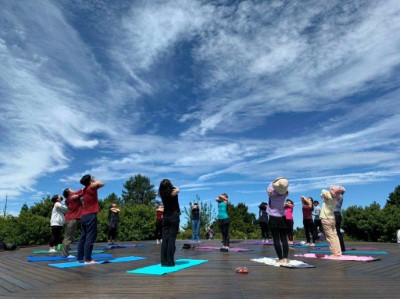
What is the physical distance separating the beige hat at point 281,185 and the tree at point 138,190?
6607 centimetres

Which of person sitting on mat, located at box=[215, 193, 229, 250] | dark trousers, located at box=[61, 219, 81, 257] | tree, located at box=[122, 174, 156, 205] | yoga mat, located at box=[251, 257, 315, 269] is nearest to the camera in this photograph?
yoga mat, located at box=[251, 257, 315, 269]

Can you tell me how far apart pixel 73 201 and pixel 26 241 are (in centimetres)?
802

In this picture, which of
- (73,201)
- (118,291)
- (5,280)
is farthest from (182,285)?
(73,201)

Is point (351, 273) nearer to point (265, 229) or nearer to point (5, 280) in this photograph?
point (5, 280)

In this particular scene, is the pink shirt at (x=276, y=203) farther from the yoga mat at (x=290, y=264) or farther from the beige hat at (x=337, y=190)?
the beige hat at (x=337, y=190)

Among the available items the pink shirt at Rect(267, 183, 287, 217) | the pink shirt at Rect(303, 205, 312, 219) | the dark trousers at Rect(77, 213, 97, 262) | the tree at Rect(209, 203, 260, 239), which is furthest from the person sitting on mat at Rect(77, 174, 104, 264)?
the tree at Rect(209, 203, 260, 239)

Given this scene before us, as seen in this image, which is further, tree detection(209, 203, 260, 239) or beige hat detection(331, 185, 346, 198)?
tree detection(209, 203, 260, 239)

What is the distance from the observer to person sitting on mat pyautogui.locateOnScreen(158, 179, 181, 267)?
6.61m

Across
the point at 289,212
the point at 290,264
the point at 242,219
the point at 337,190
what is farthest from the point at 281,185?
the point at 242,219

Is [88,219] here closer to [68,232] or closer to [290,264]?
[68,232]

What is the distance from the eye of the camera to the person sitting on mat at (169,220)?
6605 mm

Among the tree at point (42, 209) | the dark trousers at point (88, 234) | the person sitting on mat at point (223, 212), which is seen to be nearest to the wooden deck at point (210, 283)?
the dark trousers at point (88, 234)

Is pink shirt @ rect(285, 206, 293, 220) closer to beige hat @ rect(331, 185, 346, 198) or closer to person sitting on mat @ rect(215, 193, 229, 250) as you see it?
person sitting on mat @ rect(215, 193, 229, 250)

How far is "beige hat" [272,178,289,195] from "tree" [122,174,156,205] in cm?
6607
